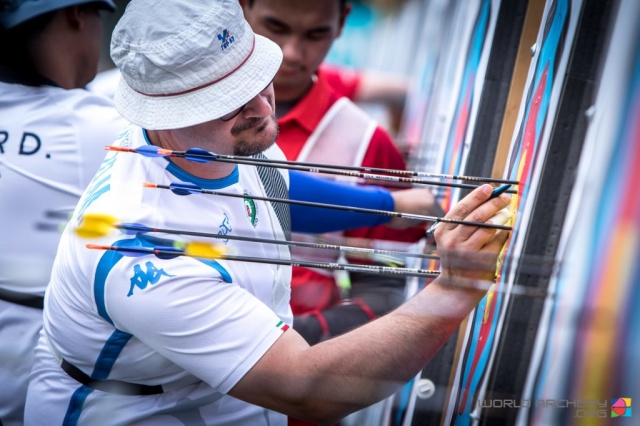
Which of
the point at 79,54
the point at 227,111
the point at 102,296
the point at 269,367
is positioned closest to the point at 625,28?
the point at 227,111

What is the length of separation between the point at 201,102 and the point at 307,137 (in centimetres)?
98

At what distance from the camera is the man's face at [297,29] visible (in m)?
2.26

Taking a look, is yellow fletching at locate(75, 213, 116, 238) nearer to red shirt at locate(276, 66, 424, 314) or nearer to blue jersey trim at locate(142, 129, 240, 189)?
blue jersey trim at locate(142, 129, 240, 189)

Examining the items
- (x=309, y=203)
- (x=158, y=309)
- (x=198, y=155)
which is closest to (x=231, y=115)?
(x=198, y=155)

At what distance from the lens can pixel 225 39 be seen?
4.59 feet

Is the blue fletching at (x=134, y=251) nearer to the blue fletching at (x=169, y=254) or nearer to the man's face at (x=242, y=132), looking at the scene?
the blue fletching at (x=169, y=254)

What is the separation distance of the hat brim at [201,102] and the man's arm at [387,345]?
1.37 ft

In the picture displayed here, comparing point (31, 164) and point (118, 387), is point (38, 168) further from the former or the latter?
point (118, 387)

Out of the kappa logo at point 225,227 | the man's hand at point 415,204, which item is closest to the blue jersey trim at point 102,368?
the kappa logo at point 225,227

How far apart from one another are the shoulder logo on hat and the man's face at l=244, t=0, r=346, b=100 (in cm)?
88

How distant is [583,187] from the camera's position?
1320mm

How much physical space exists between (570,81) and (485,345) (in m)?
0.56

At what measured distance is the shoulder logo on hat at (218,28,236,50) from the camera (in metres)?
1.39

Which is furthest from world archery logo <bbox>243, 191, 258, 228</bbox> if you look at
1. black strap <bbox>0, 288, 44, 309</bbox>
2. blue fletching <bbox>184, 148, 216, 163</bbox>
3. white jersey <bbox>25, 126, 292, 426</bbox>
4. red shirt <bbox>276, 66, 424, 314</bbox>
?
black strap <bbox>0, 288, 44, 309</bbox>
